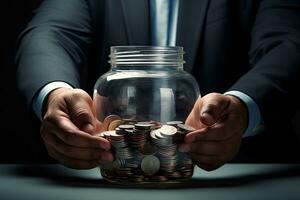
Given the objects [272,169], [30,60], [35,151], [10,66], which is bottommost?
[35,151]

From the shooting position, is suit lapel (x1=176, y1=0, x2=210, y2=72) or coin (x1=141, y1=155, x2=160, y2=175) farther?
suit lapel (x1=176, y1=0, x2=210, y2=72)

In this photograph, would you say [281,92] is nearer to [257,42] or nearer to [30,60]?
[257,42]

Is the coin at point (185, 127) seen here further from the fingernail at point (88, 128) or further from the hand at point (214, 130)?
the fingernail at point (88, 128)

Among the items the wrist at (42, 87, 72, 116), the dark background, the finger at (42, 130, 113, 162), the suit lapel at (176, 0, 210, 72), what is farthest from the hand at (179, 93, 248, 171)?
the dark background

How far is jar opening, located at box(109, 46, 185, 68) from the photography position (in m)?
0.95

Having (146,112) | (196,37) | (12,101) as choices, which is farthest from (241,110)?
(12,101)

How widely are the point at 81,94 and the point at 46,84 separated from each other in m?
0.18

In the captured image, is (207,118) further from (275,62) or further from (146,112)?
(275,62)

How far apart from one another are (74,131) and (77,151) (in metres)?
0.03

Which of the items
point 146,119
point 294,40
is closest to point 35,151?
point 294,40

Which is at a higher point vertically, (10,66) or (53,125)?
(53,125)

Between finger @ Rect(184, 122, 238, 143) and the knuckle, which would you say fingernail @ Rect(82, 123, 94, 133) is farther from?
finger @ Rect(184, 122, 238, 143)

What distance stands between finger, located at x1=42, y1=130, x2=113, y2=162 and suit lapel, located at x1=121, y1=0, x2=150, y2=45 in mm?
485

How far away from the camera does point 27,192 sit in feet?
2.80
